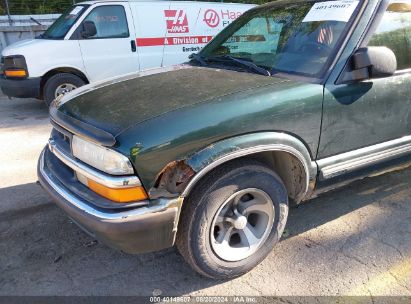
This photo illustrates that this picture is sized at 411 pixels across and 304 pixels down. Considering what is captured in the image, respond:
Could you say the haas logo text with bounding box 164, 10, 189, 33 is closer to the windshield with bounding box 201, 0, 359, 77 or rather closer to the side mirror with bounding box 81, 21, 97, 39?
the side mirror with bounding box 81, 21, 97, 39

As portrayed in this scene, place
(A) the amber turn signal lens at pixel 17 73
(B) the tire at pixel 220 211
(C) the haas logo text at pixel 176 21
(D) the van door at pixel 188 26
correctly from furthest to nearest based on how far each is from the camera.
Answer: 1. (D) the van door at pixel 188 26
2. (C) the haas logo text at pixel 176 21
3. (A) the amber turn signal lens at pixel 17 73
4. (B) the tire at pixel 220 211

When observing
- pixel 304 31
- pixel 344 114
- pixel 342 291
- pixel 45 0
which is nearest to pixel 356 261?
pixel 342 291

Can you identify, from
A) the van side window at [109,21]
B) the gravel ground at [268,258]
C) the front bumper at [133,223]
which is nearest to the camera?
the front bumper at [133,223]

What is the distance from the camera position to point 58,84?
745cm

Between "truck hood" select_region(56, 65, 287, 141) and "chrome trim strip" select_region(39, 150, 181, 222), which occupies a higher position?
"truck hood" select_region(56, 65, 287, 141)

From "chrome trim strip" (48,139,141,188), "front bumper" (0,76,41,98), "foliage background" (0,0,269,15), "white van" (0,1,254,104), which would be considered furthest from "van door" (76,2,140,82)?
"foliage background" (0,0,269,15)

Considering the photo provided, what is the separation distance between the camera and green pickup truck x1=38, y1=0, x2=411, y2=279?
238 centimetres

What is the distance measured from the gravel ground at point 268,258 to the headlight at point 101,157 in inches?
34.5

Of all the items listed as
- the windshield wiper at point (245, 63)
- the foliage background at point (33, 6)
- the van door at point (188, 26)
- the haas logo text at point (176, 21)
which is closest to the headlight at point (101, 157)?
the windshield wiper at point (245, 63)

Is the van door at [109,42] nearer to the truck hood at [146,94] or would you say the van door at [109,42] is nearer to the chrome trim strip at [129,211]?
the truck hood at [146,94]

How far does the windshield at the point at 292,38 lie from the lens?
9.95 ft

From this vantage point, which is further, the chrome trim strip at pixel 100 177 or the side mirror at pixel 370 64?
the side mirror at pixel 370 64

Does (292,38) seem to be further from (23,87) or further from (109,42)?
(23,87)

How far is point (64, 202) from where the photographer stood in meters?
2.61
